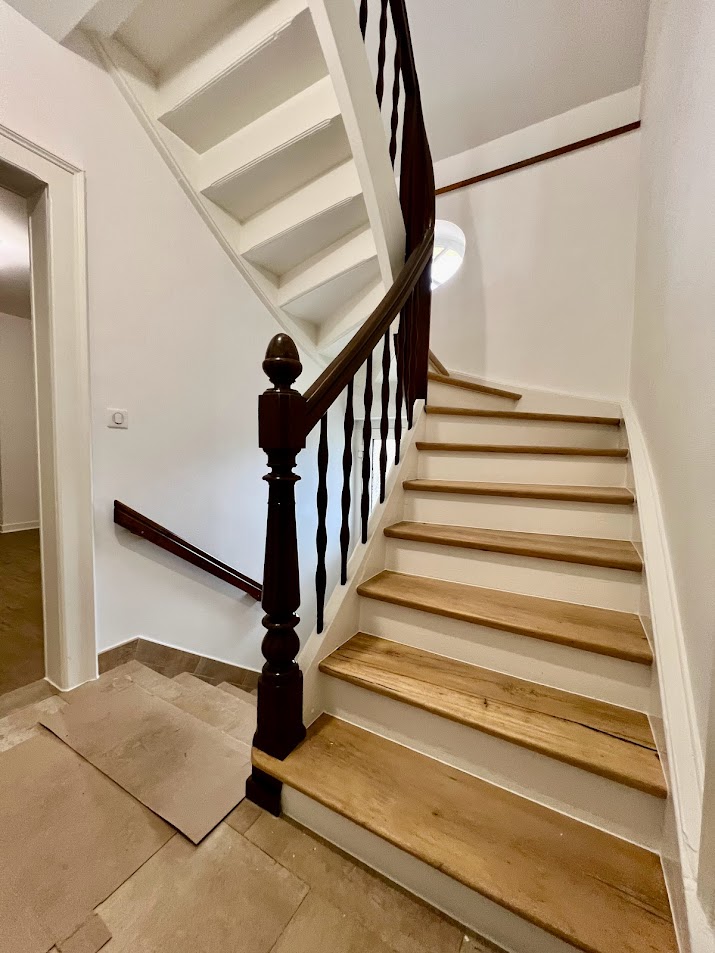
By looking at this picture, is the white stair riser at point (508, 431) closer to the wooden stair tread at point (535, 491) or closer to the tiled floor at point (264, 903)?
the wooden stair tread at point (535, 491)

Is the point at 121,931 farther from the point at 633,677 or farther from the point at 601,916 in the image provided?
the point at 633,677

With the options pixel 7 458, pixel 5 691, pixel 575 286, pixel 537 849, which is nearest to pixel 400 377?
pixel 537 849

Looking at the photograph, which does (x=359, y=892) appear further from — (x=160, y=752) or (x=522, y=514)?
(x=522, y=514)

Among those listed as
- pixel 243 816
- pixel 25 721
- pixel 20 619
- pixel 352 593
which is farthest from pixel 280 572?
pixel 20 619

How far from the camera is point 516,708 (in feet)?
3.00

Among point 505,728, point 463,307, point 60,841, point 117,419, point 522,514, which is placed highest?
point 463,307

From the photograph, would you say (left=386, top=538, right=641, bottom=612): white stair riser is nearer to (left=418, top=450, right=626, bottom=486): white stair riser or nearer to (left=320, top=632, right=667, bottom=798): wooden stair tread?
(left=320, top=632, right=667, bottom=798): wooden stair tread

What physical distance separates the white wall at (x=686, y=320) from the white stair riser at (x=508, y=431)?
292 mm

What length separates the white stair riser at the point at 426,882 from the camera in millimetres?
658

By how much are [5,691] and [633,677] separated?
210 cm

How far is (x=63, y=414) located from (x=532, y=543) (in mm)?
1711

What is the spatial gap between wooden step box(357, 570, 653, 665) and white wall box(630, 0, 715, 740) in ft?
0.57

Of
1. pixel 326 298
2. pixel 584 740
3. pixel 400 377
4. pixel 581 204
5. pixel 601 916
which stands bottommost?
pixel 601 916

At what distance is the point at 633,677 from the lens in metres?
0.91
